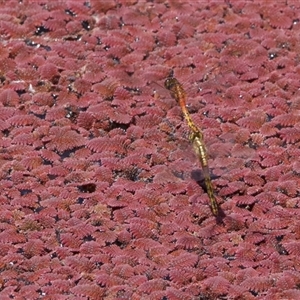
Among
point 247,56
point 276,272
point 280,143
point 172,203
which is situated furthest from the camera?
point 247,56

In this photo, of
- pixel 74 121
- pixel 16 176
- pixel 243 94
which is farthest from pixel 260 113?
pixel 16 176

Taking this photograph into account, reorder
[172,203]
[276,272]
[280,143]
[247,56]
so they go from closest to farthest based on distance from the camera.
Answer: [276,272]
[172,203]
[280,143]
[247,56]

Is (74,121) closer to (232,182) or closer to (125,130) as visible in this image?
(125,130)

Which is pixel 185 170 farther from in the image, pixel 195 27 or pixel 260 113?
pixel 195 27

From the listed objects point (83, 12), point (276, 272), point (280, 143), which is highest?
point (83, 12)

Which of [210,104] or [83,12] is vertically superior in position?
[83,12]

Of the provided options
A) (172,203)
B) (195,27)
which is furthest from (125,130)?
(195,27)

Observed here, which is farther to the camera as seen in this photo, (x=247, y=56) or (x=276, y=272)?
(x=247, y=56)
